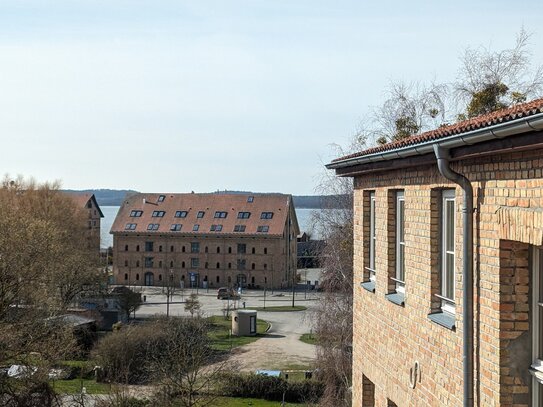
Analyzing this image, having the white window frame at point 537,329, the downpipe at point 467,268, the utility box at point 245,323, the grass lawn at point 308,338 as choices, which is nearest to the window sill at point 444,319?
the downpipe at point 467,268

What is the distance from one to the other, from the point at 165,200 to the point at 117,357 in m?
49.6

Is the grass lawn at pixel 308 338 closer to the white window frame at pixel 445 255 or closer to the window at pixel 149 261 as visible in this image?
the window at pixel 149 261

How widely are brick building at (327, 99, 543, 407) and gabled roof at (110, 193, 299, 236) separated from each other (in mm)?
68660

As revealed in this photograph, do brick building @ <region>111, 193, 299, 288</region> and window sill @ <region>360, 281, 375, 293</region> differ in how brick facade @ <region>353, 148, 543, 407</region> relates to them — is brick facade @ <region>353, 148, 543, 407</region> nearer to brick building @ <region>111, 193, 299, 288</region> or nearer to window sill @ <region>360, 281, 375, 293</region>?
window sill @ <region>360, 281, 375, 293</region>

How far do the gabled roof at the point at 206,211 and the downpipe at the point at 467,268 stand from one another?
71466 millimetres

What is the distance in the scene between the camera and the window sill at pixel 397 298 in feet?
30.0

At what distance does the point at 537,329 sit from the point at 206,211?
7701 cm

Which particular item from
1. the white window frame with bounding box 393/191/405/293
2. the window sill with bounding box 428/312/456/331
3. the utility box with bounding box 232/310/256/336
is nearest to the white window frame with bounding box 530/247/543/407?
the window sill with bounding box 428/312/456/331

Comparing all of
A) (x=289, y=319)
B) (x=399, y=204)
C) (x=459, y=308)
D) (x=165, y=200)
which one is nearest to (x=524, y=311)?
(x=459, y=308)

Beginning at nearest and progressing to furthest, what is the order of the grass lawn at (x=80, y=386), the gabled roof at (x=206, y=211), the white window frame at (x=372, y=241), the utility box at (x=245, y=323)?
the white window frame at (x=372, y=241)
the grass lawn at (x=80, y=386)
the utility box at (x=245, y=323)
the gabled roof at (x=206, y=211)

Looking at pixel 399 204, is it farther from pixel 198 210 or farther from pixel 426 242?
pixel 198 210

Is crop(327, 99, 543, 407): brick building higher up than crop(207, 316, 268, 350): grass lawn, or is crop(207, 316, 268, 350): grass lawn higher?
crop(327, 99, 543, 407): brick building

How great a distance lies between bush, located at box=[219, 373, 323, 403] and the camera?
114 feet

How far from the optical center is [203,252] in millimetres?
81062
